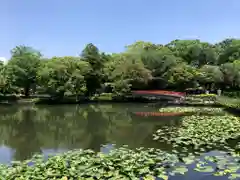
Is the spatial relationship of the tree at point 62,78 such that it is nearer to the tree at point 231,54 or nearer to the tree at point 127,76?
the tree at point 127,76

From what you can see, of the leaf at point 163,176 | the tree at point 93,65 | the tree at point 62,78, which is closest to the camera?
the leaf at point 163,176

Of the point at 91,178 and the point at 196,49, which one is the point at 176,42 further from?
the point at 91,178

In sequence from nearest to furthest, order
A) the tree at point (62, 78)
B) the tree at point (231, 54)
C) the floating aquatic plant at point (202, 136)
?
the floating aquatic plant at point (202, 136), the tree at point (62, 78), the tree at point (231, 54)

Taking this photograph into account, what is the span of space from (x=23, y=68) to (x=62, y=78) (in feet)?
26.2

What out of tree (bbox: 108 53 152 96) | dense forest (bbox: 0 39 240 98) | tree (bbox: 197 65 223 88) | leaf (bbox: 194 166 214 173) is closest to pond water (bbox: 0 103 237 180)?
leaf (bbox: 194 166 214 173)

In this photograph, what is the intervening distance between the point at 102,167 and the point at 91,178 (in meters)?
0.66

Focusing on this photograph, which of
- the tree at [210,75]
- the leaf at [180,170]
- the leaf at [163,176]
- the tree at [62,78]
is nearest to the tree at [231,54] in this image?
the tree at [210,75]

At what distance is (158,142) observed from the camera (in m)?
8.39

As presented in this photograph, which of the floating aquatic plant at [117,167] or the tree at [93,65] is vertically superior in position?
the tree at [93,65]

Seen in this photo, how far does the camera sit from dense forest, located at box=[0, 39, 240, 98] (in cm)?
2541

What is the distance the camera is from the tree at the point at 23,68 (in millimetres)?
29250

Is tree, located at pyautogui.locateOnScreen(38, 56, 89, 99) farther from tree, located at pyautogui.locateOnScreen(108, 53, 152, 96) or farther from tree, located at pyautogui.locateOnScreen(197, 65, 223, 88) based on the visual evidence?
tree, located at pyautogui.locateOnScreen(197, 65, 223, 88)

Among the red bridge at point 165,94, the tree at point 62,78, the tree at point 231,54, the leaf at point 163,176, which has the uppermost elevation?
the tree at point 231,54

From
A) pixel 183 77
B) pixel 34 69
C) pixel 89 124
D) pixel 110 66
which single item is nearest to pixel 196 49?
pixel 183 77
